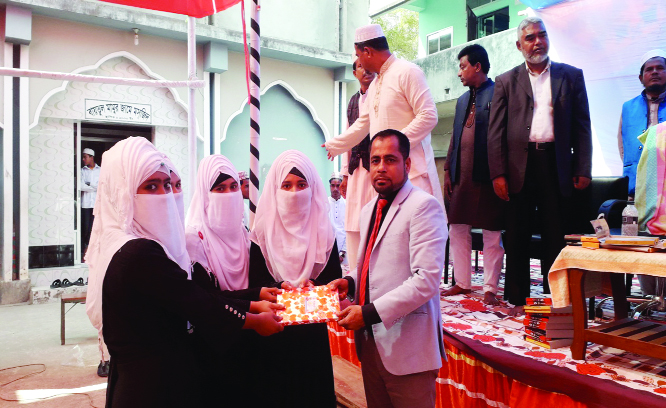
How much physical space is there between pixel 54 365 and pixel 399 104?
156 inches

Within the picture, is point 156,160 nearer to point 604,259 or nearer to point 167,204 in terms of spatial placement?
point 167,204

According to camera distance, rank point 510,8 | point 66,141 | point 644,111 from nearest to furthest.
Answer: point 644,111 < point 66,141 < point 510,8

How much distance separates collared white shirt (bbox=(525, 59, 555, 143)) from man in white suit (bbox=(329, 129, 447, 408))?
1686mm

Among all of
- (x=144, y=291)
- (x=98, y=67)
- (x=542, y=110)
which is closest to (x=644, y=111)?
(x=542, y=110)

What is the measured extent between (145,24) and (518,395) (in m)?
8.05

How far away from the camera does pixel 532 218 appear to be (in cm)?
340

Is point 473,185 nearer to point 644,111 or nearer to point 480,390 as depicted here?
point 480,390

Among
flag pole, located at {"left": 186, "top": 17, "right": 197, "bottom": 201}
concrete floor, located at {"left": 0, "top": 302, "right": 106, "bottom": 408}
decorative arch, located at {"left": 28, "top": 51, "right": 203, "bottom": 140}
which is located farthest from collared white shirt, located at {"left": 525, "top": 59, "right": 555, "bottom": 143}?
decorative arch, located at {"left": 28, "top": 51, "right": 203, "bottom": 140}

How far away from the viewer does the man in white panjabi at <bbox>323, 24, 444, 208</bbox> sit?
3135 mm

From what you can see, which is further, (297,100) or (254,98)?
(297,100)

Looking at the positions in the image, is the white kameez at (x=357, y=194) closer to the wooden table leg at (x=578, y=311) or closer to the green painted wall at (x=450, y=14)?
the wooden table leg at (x=578, y=311)

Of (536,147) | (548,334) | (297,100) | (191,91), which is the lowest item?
(548,334)

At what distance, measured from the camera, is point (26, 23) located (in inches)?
285

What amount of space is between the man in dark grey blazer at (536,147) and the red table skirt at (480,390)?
2.79 ft
